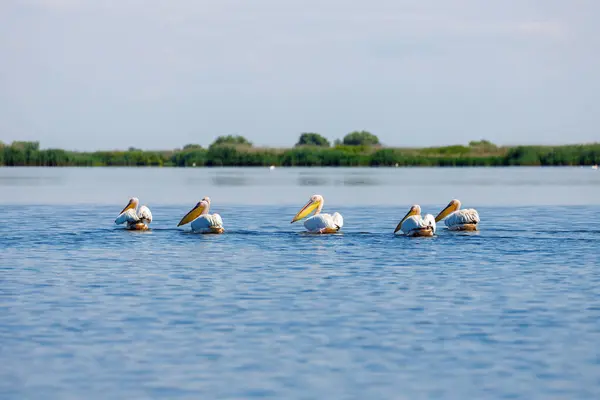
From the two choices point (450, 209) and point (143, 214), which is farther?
point (450, 209)

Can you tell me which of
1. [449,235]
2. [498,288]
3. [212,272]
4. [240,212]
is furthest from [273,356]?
[240,212]

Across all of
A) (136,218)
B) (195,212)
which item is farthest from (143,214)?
(195,212)

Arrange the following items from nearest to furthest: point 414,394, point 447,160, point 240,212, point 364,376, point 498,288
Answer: point 414,394
point 364,376
point 498,288
point 240,212
point 447,160

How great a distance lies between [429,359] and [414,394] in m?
1.13

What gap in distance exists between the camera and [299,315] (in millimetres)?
10984

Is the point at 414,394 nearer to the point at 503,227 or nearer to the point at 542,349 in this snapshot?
the point at 542,349

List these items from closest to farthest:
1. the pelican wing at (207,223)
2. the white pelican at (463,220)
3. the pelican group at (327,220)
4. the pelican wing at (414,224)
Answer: the pelican wing at (414,224) → the pelican group at (327,220) → the pelican wing at (207,223) → the white pelican at (463,220)

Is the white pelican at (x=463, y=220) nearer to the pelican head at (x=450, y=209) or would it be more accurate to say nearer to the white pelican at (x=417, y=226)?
the white pelican at (x=417, y=226)

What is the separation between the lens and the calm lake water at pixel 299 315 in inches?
323

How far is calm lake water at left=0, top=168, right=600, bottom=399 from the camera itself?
820 centimetres

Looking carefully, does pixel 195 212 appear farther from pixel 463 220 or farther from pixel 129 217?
pixel 463 220

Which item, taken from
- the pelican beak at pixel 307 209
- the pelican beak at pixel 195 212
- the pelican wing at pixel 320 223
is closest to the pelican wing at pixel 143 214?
the pelican beak at pixel 195 212

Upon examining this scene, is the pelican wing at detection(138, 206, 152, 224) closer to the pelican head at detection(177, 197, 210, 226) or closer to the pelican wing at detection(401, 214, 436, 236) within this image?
the pelican head at detection(177, 197, 210, 226)

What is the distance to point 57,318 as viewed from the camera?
10.9 m
